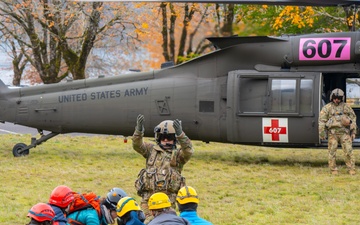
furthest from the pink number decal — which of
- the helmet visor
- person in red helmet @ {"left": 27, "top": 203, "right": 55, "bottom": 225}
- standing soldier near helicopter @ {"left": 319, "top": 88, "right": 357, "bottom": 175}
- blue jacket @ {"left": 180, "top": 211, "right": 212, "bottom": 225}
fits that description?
→ person in red helmet @ {"left": 27, "top": 203, "right": 55, "bottom": 225}

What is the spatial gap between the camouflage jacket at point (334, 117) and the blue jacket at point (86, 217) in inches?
283

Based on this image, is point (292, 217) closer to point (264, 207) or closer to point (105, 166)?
point (264, 207)

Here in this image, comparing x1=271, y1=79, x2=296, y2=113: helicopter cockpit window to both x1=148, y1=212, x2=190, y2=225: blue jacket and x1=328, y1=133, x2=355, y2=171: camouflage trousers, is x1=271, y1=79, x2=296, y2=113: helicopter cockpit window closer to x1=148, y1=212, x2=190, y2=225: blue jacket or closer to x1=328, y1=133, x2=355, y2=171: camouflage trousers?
x1=328, y1=133, x2=355, y2=171: camouflage trousers

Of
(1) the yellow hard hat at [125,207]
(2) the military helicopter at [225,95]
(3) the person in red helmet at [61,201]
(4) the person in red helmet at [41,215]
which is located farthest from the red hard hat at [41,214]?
(2) the military helicopter at [225,95]

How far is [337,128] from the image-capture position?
13.9 m

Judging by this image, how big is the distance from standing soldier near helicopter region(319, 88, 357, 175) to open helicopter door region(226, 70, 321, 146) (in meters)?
0.41

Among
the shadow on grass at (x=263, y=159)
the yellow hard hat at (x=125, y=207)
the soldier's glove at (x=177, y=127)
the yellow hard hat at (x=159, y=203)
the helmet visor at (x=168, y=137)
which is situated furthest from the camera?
the shadow on grass at (x=263, y=159)

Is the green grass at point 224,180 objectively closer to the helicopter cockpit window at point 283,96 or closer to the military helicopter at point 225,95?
the military helicopter at point 225,95

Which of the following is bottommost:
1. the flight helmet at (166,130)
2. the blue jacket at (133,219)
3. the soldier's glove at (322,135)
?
the blue jacket at (133,219)

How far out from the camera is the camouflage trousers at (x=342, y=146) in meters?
13.9

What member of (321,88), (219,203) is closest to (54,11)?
(321,88)

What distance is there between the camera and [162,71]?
15695 mm

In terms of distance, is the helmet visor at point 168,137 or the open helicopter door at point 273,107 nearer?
the helmet visor at point 168,137

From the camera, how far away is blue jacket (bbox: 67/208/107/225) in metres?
7.54
